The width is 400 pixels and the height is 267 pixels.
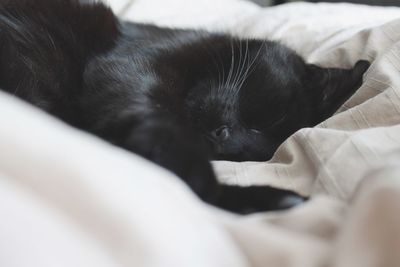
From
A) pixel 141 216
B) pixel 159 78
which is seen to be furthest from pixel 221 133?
pixel 141 216

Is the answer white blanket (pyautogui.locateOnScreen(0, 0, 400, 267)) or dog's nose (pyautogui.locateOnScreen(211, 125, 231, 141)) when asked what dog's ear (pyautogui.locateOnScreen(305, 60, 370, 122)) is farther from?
white blanket (pyautogui.locateOnScreen(0, 0, 400, 267))

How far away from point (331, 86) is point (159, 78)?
435 millimetres

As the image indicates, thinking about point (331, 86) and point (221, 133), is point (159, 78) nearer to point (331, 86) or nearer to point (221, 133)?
point (221, 133)

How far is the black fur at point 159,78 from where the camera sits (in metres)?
1.02

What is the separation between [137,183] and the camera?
1.71ft

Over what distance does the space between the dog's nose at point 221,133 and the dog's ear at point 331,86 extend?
251 mm

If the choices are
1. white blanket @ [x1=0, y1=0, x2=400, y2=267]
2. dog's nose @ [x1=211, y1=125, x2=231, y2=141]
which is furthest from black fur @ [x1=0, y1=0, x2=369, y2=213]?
white blanket @ [x1=0, y1=0, x2=400, y2=267]

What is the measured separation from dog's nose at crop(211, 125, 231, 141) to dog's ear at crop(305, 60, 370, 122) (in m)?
0.25

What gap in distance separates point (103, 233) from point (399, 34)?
1.04 metres

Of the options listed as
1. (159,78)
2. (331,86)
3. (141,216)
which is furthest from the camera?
(331,86)

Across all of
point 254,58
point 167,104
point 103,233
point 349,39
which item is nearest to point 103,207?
point 103,233

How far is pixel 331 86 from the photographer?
1.27 metres

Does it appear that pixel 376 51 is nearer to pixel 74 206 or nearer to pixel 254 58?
pixel 254 58

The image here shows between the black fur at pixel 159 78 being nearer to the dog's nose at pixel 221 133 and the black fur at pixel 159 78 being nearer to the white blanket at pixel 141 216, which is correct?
the dog's nose at pixel 221 133
